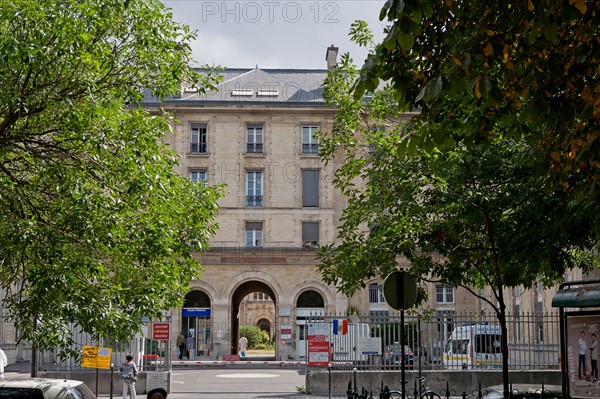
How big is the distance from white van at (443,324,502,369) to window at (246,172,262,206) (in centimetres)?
2536

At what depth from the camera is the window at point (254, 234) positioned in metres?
53.6

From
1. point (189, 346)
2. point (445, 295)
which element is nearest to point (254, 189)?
point (189, 346)

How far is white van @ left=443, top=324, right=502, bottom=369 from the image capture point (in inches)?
1123

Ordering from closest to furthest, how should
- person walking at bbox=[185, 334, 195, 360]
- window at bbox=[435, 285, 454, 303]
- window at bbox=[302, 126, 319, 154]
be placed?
person walking at bbox=[185, 334, 195, 360]
window at bbox=[302, 126, 319, 154]
window at bbox=[435, 285, 454, 303]

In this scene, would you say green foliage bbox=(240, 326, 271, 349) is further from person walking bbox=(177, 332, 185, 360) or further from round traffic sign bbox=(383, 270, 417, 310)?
round traffic sign bbox=(383, 270, 417, 310)

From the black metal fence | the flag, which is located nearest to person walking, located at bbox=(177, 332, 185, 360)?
the black metal fence

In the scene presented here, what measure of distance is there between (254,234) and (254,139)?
608 centimetres

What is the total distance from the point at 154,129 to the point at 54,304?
356cm

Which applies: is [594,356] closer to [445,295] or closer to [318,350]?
[318,350]

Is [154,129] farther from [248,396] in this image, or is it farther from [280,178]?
[280,178]

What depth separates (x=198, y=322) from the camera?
53125 millimetres

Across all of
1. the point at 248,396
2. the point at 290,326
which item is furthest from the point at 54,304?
the point at 290,326

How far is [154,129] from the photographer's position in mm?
15047

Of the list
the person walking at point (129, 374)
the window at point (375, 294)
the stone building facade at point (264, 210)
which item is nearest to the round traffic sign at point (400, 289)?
the person walking at point (129, 374)
